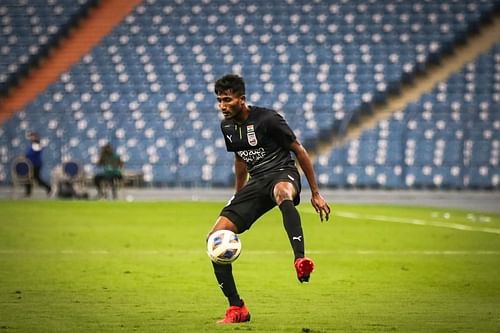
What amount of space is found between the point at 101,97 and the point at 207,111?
5202 mm

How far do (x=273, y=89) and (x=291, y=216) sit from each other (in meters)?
28.8

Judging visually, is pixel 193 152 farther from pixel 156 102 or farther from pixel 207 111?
pixel 156 102

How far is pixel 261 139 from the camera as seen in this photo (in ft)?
27.1

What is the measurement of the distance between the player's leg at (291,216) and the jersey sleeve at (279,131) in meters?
0.32

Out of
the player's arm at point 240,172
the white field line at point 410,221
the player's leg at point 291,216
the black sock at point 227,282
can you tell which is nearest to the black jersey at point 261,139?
the player's arm at point 240,172

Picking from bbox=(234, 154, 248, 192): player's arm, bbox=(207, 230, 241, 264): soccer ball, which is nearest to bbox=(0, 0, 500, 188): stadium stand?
bbox=(234, 154, 248, 192): player's arm

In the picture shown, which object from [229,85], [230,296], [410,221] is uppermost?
[229,85]

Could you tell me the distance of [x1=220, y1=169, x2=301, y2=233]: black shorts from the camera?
27.0 ft

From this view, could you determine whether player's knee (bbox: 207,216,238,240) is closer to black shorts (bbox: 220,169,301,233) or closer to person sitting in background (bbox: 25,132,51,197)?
black shorts (bbox: 220,169,301,233)

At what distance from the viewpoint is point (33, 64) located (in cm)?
3916

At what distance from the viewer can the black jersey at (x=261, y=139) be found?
8211 millimetres

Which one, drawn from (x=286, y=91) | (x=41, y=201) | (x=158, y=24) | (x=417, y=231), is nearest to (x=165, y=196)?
(x=41, y=201)

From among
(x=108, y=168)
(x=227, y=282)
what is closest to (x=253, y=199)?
(x=227, y=282)

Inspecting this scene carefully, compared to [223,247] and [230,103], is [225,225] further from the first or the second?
[230,103]
